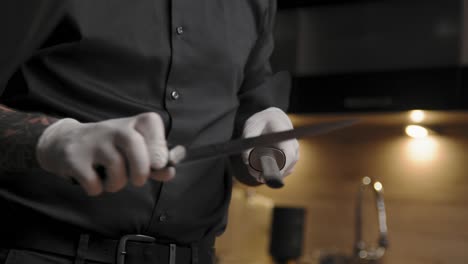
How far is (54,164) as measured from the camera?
0.59m

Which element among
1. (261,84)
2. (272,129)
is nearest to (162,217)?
(272,129)

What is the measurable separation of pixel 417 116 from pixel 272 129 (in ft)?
5.45

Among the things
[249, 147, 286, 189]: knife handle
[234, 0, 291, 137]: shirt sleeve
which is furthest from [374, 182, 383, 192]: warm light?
[249, 147, 286, 189]: knife handle

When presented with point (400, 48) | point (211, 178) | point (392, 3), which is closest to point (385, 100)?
point (400, 48)

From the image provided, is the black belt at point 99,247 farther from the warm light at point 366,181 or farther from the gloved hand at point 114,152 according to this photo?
the warm light at point 366,181

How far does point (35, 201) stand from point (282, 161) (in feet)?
0.90

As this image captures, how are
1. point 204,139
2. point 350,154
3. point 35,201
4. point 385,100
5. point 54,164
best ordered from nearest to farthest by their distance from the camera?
point 54,164
point 35,201
point 204,139
point 385,100
point 350,154

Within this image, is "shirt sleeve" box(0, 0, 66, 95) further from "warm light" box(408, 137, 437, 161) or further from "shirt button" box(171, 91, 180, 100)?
"warm light" box(408, 137, 437, 161)

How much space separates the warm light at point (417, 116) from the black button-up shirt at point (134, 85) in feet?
5.05

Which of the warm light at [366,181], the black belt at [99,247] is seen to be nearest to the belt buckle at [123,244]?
the black belt at [99,247]

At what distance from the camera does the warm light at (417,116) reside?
7.62 ft

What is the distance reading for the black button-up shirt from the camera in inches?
29.1

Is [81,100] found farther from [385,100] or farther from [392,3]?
[392,3]

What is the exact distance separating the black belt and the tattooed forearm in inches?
4.8
